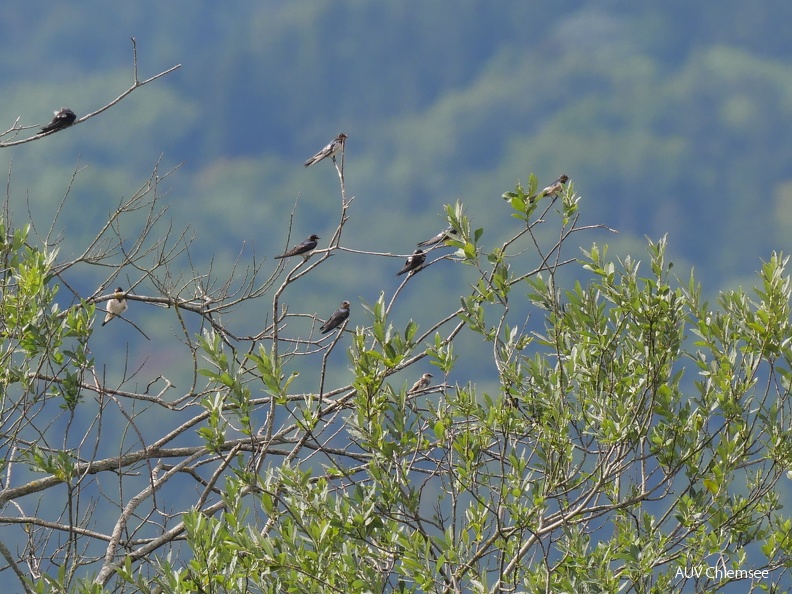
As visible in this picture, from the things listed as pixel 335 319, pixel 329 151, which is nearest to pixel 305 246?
pixel 335 319

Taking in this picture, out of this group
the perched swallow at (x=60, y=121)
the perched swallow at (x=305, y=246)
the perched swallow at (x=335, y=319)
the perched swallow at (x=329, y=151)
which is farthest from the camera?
the perched swallow at (x=329, y=151)

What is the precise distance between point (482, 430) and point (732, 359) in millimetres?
1302

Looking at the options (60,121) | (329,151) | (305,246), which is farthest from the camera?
(329,151)

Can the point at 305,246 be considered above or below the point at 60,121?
above

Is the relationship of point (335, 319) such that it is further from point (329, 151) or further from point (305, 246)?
point (329, 151)

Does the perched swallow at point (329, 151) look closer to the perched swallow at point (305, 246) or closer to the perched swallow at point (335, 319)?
the perched swallow at point (305, 246)

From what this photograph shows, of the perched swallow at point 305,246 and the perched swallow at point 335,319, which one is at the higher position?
the perched swallow at point 305,246

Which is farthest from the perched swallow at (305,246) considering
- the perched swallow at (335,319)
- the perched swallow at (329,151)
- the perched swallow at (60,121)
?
the perched swallow at (60,121)

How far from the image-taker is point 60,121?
30.5 ft

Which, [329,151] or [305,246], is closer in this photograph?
[305,246]

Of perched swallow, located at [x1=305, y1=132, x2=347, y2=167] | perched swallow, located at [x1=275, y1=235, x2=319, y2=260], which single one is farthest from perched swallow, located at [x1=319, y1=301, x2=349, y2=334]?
perched swallow, located at [x1=305, y1=132, x2=347, y2=167]

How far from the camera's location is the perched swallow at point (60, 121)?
886 centimetres

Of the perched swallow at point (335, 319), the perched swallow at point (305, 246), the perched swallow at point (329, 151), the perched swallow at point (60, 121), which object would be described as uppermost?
the perched swallow at point (329, 151)

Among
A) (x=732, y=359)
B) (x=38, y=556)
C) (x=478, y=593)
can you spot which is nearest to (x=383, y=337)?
(x=478, y=593)
